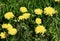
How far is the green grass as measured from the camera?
3.52 m

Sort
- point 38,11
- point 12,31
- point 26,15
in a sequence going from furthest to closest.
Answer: point 38,11
point 26,15
point 12,31

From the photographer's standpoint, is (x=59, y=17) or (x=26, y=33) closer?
(x=26, y=33)

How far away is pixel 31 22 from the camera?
3.71 meters

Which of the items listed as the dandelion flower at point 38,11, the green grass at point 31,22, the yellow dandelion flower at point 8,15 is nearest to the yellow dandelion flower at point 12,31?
the green grass at point 31,22

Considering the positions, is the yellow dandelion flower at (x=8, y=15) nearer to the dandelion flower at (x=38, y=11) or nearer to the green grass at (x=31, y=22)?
the green grass at (x=31, y=22)

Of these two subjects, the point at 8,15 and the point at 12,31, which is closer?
the point at 12,31

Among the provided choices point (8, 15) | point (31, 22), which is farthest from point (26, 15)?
point (8, 15)

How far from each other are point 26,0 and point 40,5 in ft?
0.83

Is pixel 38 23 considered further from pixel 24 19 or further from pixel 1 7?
pixel 1 7

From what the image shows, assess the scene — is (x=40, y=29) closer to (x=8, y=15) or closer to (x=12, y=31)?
(x=12, y=31)

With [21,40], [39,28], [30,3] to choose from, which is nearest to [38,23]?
[39,28]

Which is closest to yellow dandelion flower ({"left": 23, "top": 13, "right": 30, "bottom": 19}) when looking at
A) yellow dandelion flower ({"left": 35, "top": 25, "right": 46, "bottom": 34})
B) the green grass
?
the green grass

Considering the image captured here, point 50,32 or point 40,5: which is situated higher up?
point 40,5

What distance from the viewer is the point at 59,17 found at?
3.90 meters
